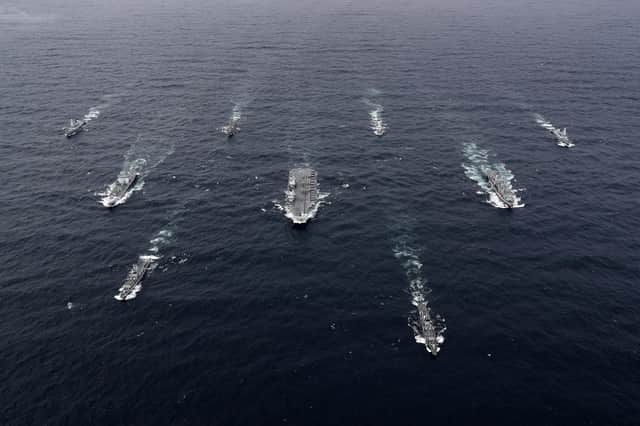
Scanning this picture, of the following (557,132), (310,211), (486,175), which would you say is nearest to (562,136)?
(557,132)

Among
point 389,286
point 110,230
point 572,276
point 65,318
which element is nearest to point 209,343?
point 65,318

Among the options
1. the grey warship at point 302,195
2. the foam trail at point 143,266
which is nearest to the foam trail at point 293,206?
the grey warship at point 302,195

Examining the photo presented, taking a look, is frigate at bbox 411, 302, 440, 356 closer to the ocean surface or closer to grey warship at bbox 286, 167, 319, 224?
the ocean surface

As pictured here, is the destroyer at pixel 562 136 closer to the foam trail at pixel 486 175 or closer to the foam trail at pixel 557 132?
the foam trail at pixel 557 132

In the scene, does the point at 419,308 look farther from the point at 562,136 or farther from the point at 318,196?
the point at 562,136

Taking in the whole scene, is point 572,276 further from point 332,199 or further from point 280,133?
point 280,133

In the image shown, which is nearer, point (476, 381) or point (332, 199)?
point (476, 381)

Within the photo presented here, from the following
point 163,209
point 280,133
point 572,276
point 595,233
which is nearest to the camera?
point 572,276
